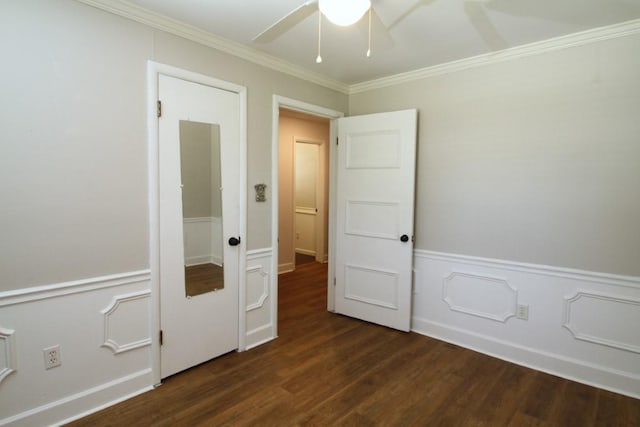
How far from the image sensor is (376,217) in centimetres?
335

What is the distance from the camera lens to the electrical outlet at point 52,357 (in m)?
1.90

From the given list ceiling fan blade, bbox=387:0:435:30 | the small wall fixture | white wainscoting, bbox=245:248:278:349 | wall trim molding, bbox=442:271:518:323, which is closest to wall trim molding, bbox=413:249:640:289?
wall trim molding, bbox=442:271:518:323

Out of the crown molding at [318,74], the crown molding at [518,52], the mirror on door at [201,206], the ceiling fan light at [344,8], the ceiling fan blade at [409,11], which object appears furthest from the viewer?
the mirror on door at [201,206]

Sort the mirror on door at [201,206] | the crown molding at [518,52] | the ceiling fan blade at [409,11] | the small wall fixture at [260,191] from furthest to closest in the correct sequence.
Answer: the small wall fixture at [260,191] → the mirror on door at [201,206] → the crown molding at [518,52] → the ceiling fan blade at [409,11]

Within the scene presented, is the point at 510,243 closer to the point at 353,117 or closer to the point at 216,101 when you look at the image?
the point at 353,117

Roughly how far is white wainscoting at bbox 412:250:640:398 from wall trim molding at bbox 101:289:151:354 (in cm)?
235

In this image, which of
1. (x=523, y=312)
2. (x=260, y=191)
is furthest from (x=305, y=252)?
(x=523, y=312)

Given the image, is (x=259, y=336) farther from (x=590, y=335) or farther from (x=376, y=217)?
(x=590, y=335)

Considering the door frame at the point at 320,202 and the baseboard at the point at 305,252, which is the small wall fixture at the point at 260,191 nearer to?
the door frame at the point at 320,202

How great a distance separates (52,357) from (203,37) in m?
2.21

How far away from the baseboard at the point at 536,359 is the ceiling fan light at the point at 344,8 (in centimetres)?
268

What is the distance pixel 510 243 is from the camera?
109 inches

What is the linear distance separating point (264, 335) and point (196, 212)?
1.27 meters

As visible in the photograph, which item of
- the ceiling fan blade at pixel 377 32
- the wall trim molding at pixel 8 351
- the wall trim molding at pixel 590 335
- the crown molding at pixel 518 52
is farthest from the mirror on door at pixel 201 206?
the wall trim molding at pixel 590 335
